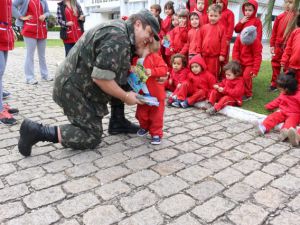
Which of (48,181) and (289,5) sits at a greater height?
(289,5)

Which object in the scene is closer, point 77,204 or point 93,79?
point 77,204

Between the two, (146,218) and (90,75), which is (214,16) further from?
(146,218)

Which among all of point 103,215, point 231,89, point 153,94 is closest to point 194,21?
point 231,89

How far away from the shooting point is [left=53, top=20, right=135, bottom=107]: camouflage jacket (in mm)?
2752

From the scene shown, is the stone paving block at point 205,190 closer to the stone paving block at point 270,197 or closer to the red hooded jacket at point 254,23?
the stone paving block at point 270,197

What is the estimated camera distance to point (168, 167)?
3027mm

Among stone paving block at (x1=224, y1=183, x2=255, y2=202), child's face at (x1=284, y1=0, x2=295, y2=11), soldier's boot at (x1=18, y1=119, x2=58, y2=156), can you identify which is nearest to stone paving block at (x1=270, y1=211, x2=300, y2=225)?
stone paving block at (x1=224, y1=183, x2=255, y2=202)

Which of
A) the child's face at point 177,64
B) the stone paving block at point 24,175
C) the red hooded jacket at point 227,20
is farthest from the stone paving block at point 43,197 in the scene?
the red hooded jacket at point 227,20

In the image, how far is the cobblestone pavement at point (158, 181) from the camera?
231cm

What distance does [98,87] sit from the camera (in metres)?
3.17

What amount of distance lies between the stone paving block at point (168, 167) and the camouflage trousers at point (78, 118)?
72 centimetres

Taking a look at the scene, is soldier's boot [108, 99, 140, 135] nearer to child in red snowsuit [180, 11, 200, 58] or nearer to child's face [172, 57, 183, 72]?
child's face [172, 57, 183, 72]

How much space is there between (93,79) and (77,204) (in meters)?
1.07

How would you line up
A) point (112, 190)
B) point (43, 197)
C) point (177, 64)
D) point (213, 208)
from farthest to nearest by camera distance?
point (177, 64) < point (112, 190) < point (43, 197) < point (213, 208)
